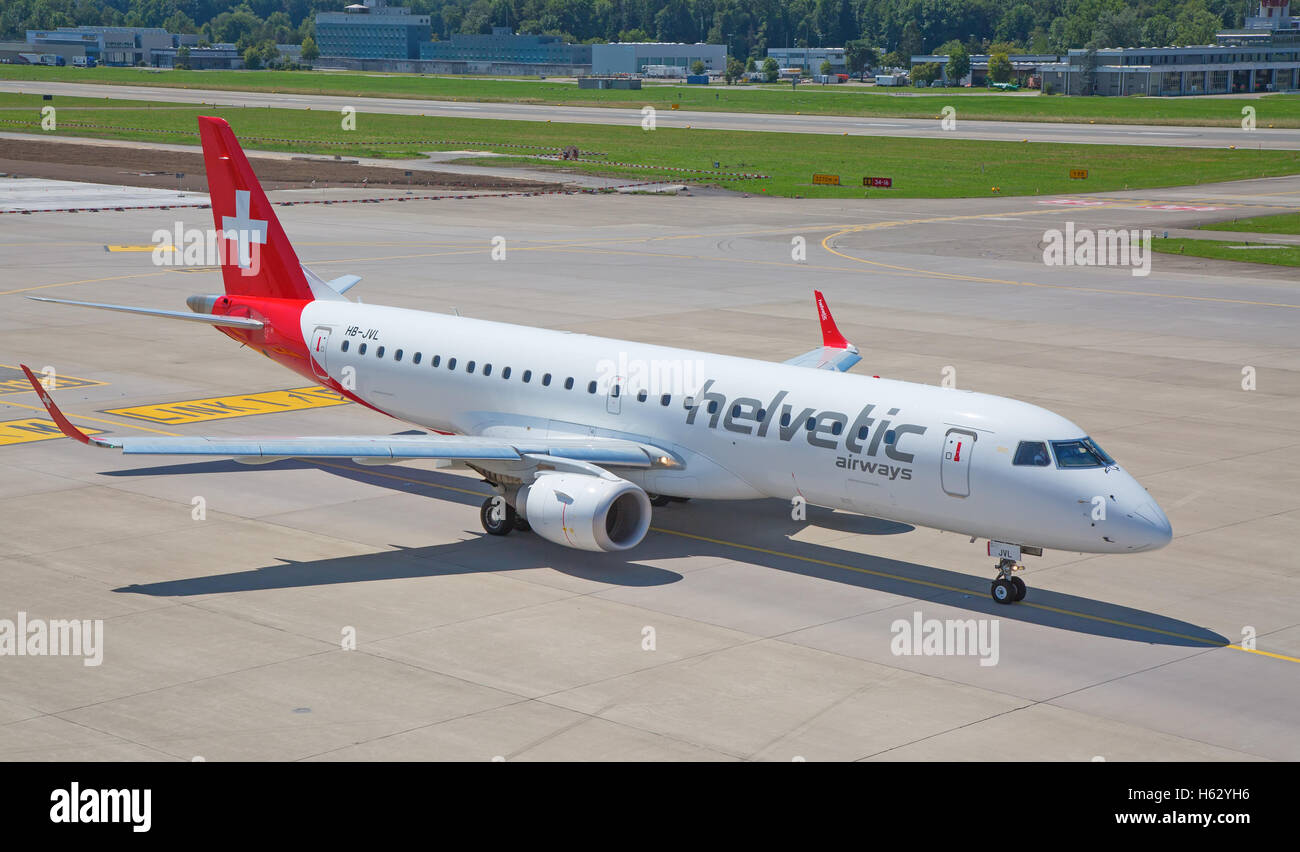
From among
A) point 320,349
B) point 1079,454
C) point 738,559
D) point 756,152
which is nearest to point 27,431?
point 320,349

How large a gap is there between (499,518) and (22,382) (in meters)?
21.2

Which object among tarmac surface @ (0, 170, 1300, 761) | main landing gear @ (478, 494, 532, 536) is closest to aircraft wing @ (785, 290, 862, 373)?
tarmac surface @ (0, 170, 1300, 761)

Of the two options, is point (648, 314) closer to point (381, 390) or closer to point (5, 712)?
point (381, 390)

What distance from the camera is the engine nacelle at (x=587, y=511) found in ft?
92.3

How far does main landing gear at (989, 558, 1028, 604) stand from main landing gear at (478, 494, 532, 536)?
386 inches

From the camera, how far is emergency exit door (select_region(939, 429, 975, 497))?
26.4m

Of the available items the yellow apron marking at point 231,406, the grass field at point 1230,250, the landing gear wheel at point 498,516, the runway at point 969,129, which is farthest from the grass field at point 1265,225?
the landing gear wheel at point 498,516

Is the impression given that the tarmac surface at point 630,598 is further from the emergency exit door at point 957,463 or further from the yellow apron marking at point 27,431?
the emergency exit door at point 957,463

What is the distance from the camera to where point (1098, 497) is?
25.4m

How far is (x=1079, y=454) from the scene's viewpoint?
26.0 m

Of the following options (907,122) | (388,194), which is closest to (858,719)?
(388,194)

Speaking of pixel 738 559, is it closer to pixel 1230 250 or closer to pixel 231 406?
pixel 231 406

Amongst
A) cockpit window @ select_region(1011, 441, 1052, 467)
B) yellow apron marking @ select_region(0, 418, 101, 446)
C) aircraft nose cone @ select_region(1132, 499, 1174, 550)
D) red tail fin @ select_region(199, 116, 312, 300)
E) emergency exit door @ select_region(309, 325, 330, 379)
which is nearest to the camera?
aircraft nose cone @ select_region(1132, 499, 1174, 550)

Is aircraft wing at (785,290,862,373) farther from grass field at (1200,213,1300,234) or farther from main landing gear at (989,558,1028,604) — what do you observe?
grass field at (1200,213,1300,234)
